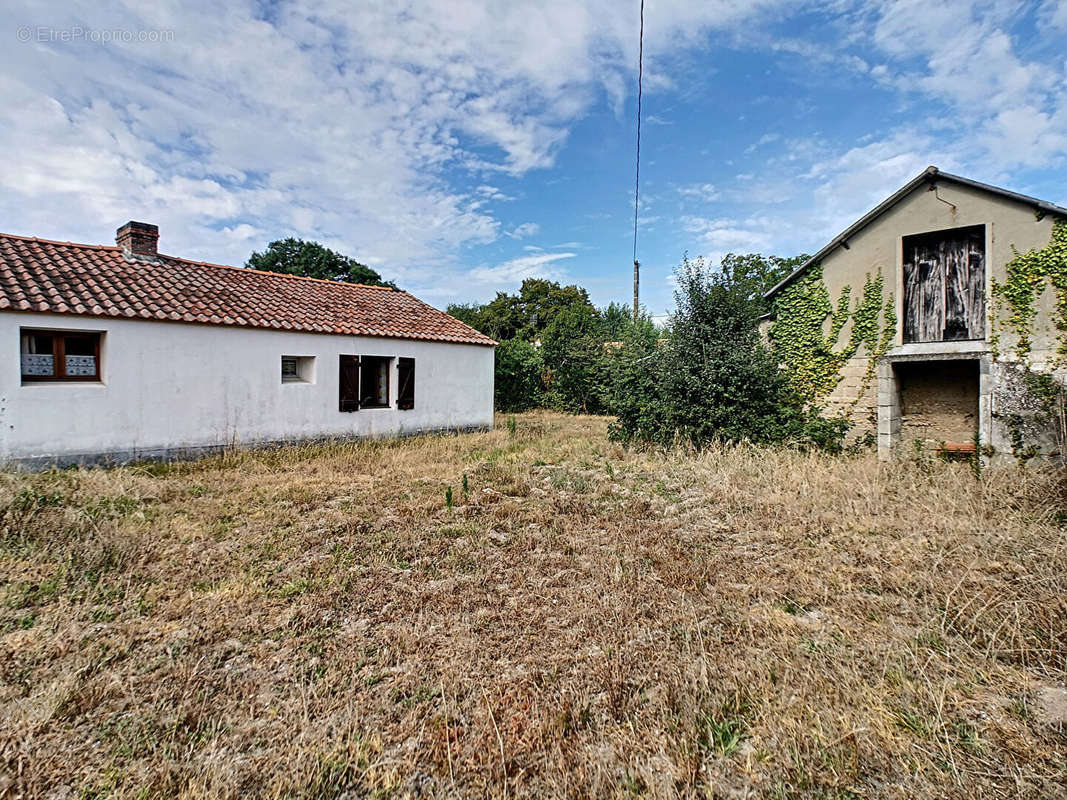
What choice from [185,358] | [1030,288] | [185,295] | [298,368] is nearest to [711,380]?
[1030,288]

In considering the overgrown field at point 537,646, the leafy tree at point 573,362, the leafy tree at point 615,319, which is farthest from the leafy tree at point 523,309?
the overgrown field at point 537,646

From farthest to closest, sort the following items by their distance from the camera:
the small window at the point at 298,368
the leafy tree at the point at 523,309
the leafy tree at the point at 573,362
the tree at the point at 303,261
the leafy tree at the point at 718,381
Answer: the leafy tree at the point at 523,309 → the tree at the point at 303,261 → the leafy tree at the point at 573,362 → the small window at the point at 298,368 → the leafy tree at the point at 718,381

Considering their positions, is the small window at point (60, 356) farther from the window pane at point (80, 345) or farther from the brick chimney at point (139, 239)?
the brick chimney at point (139, 239)

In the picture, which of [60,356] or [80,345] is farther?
[80,345]

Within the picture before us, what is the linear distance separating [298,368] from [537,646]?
9.86m

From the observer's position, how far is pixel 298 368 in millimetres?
11188

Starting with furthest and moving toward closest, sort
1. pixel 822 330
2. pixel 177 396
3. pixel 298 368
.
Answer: pixel 298 368 → pixel 822 330 → pixel 177 396

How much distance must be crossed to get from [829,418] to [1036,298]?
342 cm

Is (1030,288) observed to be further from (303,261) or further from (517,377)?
(303,261)

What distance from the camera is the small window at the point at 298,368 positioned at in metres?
10.9

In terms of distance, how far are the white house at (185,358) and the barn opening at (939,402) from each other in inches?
394

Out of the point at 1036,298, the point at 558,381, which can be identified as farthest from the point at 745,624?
the point at 558,381

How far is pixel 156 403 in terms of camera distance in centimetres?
888

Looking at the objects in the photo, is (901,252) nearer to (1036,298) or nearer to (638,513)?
(1036,298)
